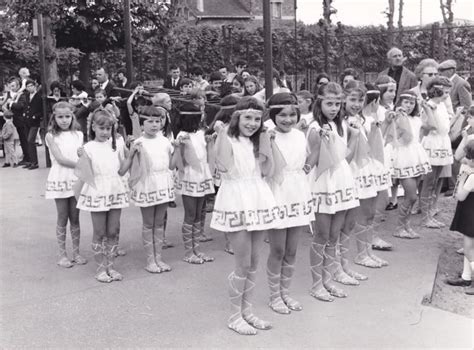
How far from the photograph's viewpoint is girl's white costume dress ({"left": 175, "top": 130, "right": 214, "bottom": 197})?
5.86m

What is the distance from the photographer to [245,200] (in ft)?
13.8

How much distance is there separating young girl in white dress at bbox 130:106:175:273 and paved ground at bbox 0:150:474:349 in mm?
308

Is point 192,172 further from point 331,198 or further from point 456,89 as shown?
point 456,89

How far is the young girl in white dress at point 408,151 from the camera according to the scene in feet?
21.0

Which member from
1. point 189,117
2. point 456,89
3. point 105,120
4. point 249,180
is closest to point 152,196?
point 105,120

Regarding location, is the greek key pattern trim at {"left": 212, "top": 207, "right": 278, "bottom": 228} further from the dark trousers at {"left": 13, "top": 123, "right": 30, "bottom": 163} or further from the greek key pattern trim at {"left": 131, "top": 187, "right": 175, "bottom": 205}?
the dark trousers at {"left": 13, "top": 123, "right": 30, "bottom": 163}

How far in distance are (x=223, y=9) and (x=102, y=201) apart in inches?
1326

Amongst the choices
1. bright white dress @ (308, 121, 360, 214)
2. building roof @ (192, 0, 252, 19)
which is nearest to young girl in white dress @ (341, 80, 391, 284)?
bright white dress @ (308, 121, 360, 214)

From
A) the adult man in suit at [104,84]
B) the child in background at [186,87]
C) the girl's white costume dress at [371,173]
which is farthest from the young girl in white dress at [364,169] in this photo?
the adult man in suit at [104,84]

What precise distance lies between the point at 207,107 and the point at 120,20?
9.76m

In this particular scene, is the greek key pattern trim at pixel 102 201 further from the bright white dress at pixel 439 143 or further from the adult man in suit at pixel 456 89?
the adult man in suit at pixel 456 89

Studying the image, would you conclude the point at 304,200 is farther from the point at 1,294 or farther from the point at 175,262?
the point at 1,294

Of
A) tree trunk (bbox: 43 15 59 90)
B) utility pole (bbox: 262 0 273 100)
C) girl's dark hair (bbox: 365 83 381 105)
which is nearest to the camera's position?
girl's dark hair (bbox: 365 83 381 105)

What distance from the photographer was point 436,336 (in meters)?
4.14
